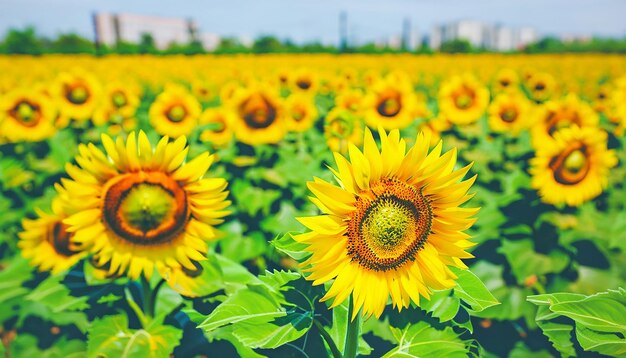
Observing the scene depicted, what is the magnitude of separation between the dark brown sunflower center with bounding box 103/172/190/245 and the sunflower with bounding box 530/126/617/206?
2242mm

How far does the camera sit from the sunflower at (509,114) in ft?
14.9

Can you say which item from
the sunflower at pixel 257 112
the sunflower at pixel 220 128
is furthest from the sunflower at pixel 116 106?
the sunflower at pixel 257 112

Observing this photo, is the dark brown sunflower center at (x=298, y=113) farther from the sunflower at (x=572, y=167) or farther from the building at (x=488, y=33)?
the building at (x=488, y=33)

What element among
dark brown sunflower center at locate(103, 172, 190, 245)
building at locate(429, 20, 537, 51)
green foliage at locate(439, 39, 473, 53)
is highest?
building at locate(429, 20, 537, 51)

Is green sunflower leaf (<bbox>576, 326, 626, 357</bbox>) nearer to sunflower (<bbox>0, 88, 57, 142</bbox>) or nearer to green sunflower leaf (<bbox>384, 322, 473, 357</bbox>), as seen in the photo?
green sunflower leaf (<bbox>384, 322, 473, 357</bbox>)

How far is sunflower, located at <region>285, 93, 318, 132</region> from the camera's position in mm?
4090

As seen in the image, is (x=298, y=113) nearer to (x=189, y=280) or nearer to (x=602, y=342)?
(x=189, y=280)

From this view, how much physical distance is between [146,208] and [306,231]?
1.88 ft

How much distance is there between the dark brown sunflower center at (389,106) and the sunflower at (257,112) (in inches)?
36.7

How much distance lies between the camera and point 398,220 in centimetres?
119

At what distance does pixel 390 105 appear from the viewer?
415cm

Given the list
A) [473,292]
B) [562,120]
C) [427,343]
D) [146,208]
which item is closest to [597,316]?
[473,292]

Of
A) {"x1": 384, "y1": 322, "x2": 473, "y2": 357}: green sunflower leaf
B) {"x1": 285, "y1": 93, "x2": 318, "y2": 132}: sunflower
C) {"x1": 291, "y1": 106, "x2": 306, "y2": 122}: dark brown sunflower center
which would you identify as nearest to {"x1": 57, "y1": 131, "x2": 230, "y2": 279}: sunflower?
{"x1": 384, "y1": 322, "x2": 473, "y2": 357}: green sunflower leaf

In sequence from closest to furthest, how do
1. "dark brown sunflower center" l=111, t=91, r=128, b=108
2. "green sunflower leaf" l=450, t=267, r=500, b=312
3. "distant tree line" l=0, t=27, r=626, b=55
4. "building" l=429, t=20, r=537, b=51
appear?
"green sunflower leaf" l=450, t=267, r=500, b=312 → "dark brown sunflower center" l=111, t=91, r=128, b=108 → "distant tree line" l=0, t=27, r=626, b=55 → "building" l=429, t=20, r=537, b=51
